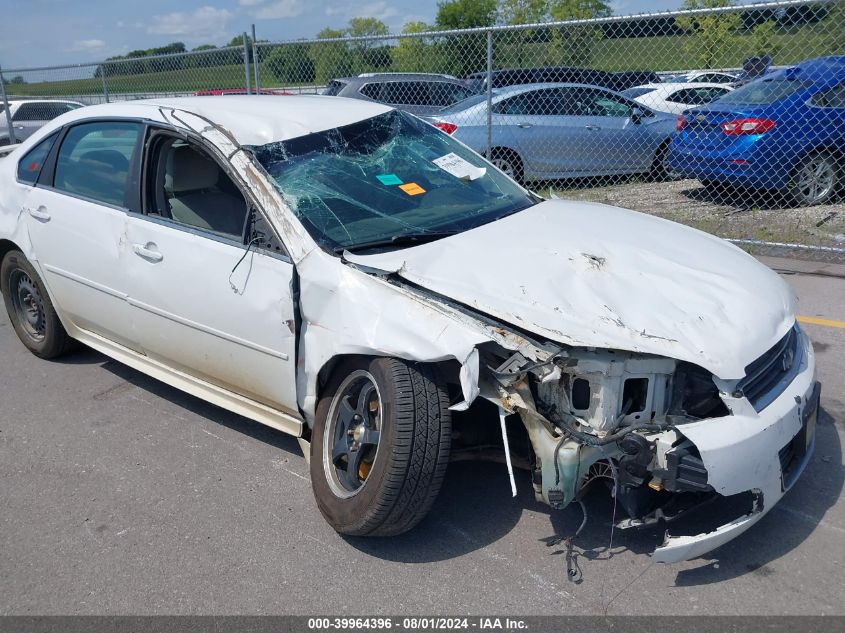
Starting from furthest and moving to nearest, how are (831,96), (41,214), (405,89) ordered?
(405,89) → (831,96) → (41,214)

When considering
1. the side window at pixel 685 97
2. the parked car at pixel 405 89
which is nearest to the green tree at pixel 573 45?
the parked car at pixel 405 89

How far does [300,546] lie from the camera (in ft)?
10.7

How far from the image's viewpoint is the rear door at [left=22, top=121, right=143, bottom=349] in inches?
166

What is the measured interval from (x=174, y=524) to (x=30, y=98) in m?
16.3

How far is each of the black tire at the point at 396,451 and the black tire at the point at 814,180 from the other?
23.0 feet

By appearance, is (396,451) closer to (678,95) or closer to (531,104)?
(531,104)

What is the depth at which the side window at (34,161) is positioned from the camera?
4.92m

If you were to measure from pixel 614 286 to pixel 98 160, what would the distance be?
314cm

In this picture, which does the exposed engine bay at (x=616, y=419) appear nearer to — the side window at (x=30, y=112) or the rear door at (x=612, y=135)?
the rear door at (x=612, y=135)

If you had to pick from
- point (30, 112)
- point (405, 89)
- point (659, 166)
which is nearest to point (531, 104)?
point (659, 166)

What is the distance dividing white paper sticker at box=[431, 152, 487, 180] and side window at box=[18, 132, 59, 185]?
2.53 metres

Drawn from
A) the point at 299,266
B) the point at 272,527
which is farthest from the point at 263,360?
the point at 272,527

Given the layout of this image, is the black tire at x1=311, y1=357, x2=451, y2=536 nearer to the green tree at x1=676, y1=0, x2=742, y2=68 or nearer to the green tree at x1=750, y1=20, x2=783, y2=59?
the green tree at x1=676, y1=0, x2=742, y2=68

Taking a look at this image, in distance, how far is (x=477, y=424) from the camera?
11.1ft
